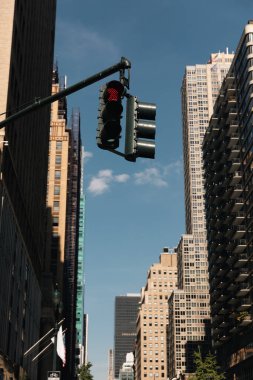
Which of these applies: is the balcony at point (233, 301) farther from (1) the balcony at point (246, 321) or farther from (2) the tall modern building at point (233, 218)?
A: (1) the balcony at point (246, 321)

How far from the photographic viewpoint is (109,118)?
952 centimetres

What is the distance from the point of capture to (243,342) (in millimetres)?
101875

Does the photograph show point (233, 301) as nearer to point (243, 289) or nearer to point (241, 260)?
point (243, 289)

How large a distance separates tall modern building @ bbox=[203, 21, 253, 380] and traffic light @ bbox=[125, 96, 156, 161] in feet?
301

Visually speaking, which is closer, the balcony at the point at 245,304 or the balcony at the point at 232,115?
the balcony at the point at 245,304

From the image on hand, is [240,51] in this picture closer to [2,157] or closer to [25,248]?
[25,248]

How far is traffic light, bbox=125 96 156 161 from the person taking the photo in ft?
31.1

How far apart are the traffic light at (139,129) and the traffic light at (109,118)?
17 cm

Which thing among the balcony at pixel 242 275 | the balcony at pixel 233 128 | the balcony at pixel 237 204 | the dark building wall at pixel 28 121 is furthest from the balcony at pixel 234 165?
the dark building wall at pixel 28 121

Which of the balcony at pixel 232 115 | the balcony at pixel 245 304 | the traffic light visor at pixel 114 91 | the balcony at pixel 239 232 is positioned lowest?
the traffic light visor at pixel 114 91

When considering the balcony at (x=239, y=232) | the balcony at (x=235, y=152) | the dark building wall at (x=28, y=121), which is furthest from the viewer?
the balcony at (x=235, y=152)

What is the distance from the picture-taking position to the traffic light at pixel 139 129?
9484 millimetres

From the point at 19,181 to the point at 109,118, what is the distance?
5362 cm

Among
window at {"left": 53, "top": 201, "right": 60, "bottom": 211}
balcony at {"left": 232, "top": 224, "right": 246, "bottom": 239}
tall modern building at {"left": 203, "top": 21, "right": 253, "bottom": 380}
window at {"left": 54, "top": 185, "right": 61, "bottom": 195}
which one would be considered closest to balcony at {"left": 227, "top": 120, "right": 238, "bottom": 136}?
tall modern building at {"left": 203, "top": 21, "right": 253, "bottom": 380}
